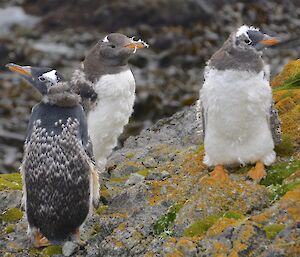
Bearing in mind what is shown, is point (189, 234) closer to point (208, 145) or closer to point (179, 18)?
point (208, 145)

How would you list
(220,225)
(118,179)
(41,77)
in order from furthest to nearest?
(118,179) < (41,77) < (220,225)

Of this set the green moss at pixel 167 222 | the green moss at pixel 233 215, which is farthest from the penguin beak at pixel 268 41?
the green moss at pixel 167 222

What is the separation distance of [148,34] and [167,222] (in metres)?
15.3

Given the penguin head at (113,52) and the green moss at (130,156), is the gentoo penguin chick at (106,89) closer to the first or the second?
the penguin head at (113,52)

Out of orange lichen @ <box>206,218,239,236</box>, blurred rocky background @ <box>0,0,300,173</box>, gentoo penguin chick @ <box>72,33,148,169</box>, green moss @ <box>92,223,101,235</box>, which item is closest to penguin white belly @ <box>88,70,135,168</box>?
gentoo penguin chick @ <box>72,33,148,169</box>

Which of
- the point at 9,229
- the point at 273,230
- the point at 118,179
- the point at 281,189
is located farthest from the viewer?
the point at 118,179

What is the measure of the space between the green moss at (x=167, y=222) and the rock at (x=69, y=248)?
1162mm

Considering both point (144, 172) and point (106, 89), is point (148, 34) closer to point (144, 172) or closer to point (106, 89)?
point (106, 89)

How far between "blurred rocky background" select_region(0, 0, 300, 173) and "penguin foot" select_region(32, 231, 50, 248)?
445 inches

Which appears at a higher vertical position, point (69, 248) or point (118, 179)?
point (69, 248)

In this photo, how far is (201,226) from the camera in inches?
343

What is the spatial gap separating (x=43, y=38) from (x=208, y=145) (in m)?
15.4

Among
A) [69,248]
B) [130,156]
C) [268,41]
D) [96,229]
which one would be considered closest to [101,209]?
[96,229]

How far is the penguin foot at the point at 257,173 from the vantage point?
30.9ft
